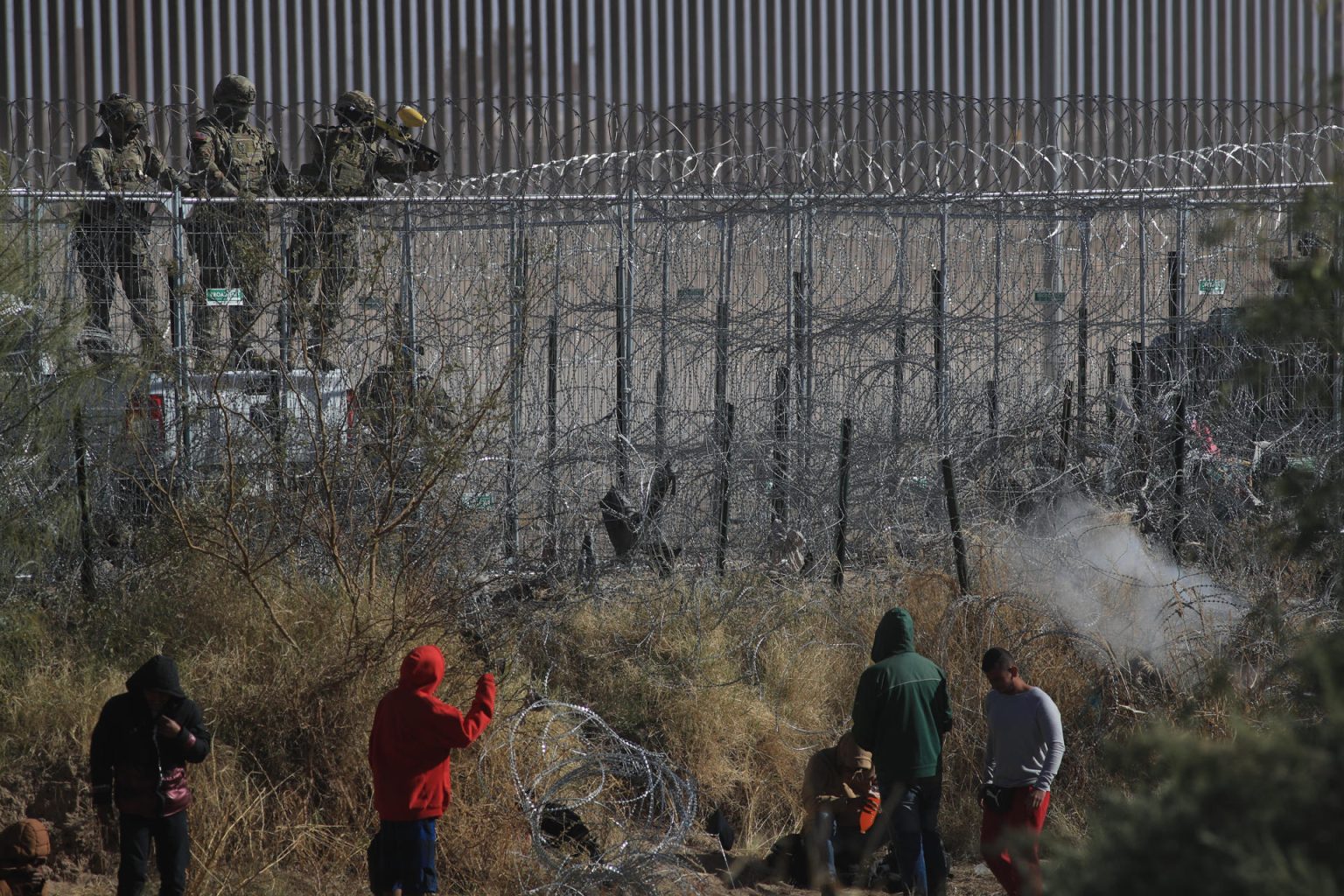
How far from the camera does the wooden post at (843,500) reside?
704 centimetres

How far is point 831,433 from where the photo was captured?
7.70 m

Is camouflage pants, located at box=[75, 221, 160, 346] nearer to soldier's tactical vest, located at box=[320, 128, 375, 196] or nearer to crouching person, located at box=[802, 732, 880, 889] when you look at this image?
soldier's tactical vest, located at box=[320, 128, 375, 196]

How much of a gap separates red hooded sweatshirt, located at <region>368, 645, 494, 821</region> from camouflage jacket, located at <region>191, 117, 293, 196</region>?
3.51 metres

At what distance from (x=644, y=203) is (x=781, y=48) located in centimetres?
1101

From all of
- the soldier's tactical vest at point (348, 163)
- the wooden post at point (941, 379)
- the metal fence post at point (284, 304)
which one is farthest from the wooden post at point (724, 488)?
the soldier's tactical vest at point (348, 163)

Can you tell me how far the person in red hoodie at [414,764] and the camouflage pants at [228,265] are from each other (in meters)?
1.97

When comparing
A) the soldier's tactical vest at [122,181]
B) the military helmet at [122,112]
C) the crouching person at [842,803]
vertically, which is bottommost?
the crouching person at [842,803]

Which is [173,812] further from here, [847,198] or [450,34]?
[450,34]

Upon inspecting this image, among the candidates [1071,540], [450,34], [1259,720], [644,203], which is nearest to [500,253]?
[644,203]

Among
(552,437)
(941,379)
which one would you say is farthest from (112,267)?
(941,379)

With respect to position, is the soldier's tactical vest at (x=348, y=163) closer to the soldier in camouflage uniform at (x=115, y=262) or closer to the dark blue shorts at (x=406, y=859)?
the soldier in camouflage uniform at (x=115, y=262)

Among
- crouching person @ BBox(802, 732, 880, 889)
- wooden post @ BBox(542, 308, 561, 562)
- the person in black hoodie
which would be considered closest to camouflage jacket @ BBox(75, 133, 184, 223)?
wooden post @ BBox(542, 308, 561, 562)

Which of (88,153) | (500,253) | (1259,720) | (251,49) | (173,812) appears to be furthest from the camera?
(251,49)

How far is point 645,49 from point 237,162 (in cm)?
1098
